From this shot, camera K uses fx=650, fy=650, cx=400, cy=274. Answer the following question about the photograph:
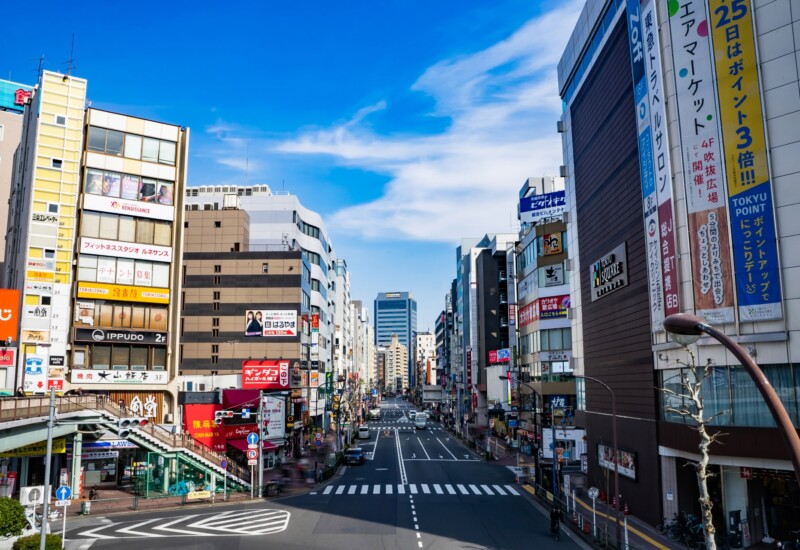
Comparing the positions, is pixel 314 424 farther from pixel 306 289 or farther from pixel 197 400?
Answer: pixel 197 400

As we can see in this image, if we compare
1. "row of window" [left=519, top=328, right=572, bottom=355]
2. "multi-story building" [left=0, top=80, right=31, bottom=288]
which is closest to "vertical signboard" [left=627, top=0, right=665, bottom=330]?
"row of window" [left=519, top=328, right=572, bottom=355]

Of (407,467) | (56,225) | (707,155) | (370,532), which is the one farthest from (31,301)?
(707,155)

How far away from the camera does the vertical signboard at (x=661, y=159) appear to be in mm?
32406

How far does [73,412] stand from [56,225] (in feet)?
54.8

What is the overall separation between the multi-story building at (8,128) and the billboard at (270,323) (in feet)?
113

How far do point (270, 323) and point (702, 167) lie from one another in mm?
51546

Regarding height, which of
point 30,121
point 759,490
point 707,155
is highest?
point 30,121

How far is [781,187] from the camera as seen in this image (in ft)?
88.0

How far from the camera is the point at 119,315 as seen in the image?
173 feet

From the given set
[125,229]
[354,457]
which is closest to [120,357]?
[125,229]

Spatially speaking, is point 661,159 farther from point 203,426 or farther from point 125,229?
point 203,426

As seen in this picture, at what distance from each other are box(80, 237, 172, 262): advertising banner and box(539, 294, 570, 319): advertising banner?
40.9m

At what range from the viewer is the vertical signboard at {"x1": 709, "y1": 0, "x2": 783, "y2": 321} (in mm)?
27297

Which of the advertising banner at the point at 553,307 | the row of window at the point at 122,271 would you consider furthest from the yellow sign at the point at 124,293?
the advertising banner at the point at 553,307
